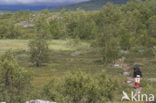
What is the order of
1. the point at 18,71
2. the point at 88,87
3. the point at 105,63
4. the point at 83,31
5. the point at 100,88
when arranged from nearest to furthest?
the point at 88,87, the point at 100,88, the point at 18,71, the point at 105,63, the point at 83,31

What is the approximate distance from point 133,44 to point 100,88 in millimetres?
87103

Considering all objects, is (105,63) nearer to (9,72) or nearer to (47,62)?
(47,62)

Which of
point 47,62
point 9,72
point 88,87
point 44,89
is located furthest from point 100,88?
point 47,62

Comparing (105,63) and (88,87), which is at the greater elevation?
(88,87)

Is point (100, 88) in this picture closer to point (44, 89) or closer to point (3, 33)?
point (44, 89)

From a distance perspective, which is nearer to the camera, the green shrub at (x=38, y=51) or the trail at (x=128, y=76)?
the trail at (x=128, y=76)

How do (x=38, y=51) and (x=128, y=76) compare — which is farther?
(x=38, y=51)

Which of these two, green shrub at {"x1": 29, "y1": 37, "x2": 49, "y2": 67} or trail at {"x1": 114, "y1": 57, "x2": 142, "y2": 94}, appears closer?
trail at {"x1": 114, "y1": 57, "x2": 142, "y2": 94}

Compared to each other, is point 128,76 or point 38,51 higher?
point 38,51

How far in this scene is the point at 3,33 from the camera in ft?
641

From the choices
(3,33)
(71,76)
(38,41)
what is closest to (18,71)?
(71,76)

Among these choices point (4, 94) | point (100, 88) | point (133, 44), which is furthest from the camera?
point (133, 44)

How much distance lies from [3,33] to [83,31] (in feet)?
213

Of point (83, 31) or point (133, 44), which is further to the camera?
point (83, 31)
